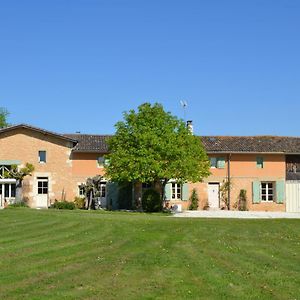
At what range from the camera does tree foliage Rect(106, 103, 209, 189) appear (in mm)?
30766

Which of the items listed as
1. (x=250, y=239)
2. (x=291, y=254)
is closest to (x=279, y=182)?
(x=250, y=239)

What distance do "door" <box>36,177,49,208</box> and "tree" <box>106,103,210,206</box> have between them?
646 centimetres

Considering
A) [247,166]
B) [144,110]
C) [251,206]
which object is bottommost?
[251,206]

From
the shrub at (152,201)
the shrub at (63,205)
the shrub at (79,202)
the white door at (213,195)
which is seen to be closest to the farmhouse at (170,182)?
the white door at (213,195)

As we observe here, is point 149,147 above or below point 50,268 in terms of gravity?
above

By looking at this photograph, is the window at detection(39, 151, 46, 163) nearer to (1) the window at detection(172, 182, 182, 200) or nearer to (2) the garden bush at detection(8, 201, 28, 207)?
(2) the garden bush at detection(8, 201, 28, 207)

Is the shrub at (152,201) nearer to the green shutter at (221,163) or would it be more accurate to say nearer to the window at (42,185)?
the green shutter at (221,163)

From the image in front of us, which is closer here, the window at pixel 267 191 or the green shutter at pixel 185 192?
the green shutter at pixel 185 192

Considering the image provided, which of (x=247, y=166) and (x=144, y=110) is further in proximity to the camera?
(x=247, y=166)

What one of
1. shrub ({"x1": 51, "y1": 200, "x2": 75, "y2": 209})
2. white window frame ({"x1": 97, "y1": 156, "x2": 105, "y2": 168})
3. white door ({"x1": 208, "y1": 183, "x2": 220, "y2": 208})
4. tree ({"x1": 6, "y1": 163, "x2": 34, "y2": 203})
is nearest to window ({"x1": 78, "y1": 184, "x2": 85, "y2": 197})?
white window frame ({"x1": 97, "y1": 156, "x2": 105, "y2": 168})

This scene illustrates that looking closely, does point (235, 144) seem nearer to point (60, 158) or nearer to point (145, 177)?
point (145, 177)

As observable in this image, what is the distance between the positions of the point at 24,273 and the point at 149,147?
850 inches

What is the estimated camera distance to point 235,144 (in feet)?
128

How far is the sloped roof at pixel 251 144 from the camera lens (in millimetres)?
38062
